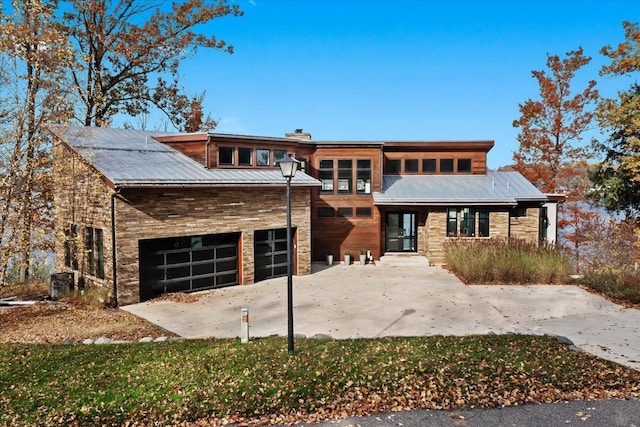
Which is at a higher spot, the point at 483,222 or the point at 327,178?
the point at 327,178

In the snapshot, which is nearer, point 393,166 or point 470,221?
point 470,221

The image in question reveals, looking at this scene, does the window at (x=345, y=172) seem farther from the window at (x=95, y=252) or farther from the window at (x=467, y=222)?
the window at (x=95, y=252)

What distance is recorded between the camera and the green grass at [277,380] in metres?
6.29

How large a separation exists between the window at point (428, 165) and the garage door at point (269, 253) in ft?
30.6

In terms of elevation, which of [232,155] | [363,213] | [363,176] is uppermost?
[232,155]

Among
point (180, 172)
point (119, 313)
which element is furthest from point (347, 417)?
point (180, 172)

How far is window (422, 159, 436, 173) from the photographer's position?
2273cm

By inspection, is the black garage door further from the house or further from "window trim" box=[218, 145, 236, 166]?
"window trim" box=[218, 145, 236, 166]

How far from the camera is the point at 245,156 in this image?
17.3 meters

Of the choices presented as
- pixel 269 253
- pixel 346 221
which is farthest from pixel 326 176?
pixel 269 253

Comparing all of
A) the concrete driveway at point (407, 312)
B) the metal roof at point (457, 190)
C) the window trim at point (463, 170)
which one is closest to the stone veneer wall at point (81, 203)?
the concrete driveway at point (407, 312)

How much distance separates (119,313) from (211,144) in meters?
7.02

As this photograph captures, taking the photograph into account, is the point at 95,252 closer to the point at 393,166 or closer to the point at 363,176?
the point at 363,176

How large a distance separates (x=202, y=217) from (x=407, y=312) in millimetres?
7499
